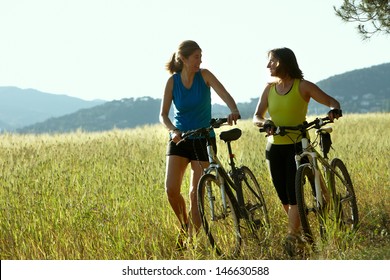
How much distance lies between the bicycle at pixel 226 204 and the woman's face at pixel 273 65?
62cm

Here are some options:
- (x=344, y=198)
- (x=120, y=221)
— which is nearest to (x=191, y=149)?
(x=120, y=221)

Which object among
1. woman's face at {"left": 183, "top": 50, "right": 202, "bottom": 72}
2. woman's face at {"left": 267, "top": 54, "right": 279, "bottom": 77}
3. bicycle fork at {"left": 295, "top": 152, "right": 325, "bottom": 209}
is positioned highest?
woman's face at {"left": 183, "top": 50, "right": 202, "bottom": 72}

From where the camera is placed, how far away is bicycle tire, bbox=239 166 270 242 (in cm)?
571

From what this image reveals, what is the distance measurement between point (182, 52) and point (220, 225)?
1548 millimetres

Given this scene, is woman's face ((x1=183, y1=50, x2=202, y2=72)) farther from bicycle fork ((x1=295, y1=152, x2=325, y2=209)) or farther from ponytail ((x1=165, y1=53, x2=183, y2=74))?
bicycle fork ((x1=295, y1=152, x2=325, y2=209))

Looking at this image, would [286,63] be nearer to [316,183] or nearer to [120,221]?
[316,183]

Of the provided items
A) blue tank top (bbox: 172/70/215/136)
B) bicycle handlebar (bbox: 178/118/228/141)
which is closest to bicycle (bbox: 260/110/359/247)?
bicycle handlebar (bbox: 178/118/228/141)

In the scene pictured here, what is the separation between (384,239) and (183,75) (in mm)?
2569

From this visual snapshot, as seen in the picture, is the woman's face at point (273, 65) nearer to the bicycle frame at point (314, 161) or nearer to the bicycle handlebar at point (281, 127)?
the bicycle handlebar at point (281, 127)

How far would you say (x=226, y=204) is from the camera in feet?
18.1

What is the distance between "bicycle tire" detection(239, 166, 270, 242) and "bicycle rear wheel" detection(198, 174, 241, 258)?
0.19m

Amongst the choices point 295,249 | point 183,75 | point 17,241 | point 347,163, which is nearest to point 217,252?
point 295,249

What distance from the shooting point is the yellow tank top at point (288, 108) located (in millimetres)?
5844

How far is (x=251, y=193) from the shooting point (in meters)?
6.22
